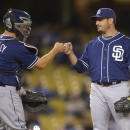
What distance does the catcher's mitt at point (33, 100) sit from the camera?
6473mm

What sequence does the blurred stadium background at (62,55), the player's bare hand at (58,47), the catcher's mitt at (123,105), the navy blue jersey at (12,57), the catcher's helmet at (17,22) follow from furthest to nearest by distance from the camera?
the blurred stadium background at (62,55)
the player's bare hand at (58,47)
the catcher's mitt at (123,105)
the catcher's helmet at (17,22)
the navy blue jersey at (12,57)

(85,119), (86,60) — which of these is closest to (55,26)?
(85,119)

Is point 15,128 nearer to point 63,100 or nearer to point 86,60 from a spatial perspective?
point 86,60

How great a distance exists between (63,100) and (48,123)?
2.31 feet

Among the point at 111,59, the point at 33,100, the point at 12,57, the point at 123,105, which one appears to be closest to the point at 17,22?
the point at 12,57

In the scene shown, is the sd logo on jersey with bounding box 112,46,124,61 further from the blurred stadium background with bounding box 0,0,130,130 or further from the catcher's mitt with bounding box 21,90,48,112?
the blurred stadium background with bounding box 0,0,130,130

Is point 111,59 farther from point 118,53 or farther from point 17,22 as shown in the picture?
point 17,22

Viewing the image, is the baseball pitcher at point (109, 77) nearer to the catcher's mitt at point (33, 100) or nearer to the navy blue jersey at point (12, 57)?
the catcher's mitt at point (33, 100)

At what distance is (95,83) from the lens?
6.58m

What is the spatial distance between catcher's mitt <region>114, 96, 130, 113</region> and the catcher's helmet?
1.39 metres

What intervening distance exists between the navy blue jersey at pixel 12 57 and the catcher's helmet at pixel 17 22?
13 cm

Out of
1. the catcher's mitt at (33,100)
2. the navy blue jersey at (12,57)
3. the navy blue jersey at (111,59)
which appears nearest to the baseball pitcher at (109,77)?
the navy blue jersey at (111,59)

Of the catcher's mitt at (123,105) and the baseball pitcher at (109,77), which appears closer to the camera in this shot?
the catcher's mitt at (123,105)

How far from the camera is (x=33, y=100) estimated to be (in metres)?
6.46
